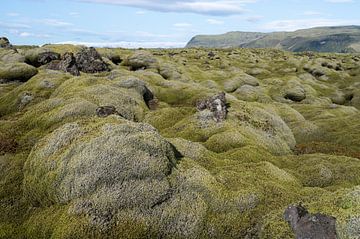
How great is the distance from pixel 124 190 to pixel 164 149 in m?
5.43

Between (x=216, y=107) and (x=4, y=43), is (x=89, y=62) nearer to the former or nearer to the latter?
(x=216, y=107)

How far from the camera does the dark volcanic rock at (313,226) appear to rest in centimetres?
2491

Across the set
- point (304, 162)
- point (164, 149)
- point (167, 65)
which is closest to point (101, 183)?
point (164, 149)

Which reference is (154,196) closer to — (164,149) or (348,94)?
(164,149)

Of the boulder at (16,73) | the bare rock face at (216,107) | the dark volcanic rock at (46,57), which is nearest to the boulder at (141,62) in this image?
the dark volcanic rock at (46,57)

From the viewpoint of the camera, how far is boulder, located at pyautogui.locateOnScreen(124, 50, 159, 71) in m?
125

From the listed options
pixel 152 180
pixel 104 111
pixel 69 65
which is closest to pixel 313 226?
pixel 152 180

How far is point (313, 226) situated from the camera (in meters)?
25.2

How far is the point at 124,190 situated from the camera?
30672 mm

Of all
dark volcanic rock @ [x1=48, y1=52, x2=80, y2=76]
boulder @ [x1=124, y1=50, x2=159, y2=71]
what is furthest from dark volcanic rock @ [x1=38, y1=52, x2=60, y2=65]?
boulder @ [x1=124, y1=50, x2=159, y2=71]

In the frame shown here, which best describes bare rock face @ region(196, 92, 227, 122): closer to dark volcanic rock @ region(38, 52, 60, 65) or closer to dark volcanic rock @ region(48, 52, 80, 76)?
dark volcanic rock @ region(48, 52, 80, 76)

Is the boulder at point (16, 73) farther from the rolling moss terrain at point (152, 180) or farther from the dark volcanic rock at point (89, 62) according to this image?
the rolling moss terrain at point (152, 180)

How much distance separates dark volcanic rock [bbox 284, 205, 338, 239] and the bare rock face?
2972 centimetres

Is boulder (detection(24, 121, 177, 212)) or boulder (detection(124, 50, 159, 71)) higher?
boulder (detection(24, 121, 177, 212))
